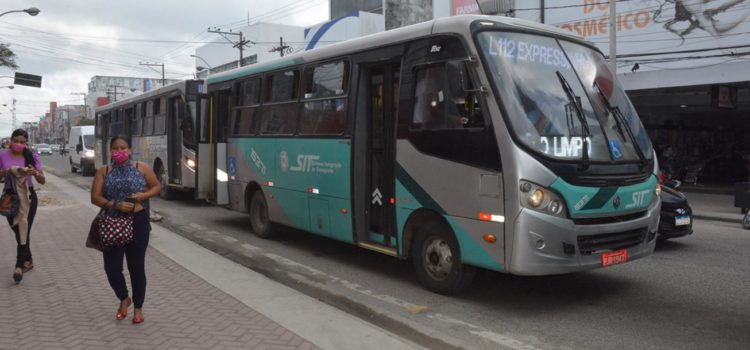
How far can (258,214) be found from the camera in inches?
381

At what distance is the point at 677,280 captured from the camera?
6.63 meters

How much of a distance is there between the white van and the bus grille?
25.2 meters

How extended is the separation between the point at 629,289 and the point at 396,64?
11.9ft

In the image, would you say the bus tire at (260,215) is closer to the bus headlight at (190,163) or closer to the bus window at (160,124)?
the bus headlight at (190,163)

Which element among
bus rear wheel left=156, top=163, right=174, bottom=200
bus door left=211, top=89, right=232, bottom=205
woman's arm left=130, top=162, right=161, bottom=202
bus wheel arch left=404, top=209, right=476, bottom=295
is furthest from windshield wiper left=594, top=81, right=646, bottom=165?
bus rear wheel left=156, top=163, right=174, bottom=200

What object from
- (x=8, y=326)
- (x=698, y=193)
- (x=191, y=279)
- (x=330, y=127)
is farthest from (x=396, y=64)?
(x=698, y=193)

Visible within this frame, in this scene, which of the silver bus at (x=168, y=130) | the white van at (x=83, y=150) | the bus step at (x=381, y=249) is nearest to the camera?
the bus step at (x=381, y=249)

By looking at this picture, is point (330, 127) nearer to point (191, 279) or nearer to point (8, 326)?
point (191, 279)

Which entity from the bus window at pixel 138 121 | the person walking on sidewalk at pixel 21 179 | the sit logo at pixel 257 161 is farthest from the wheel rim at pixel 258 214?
the bus window at pixel 138 121

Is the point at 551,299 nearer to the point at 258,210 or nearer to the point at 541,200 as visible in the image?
the point at 541,200

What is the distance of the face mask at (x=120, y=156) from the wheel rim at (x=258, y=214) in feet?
15.5

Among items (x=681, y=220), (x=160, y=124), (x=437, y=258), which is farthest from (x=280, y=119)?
(x=160, y=124)

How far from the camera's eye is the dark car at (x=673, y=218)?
852 centimetres

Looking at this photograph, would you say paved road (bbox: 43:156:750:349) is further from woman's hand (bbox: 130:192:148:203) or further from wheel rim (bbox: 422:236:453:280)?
woman's hand (bbox: 130:192:148:203)
